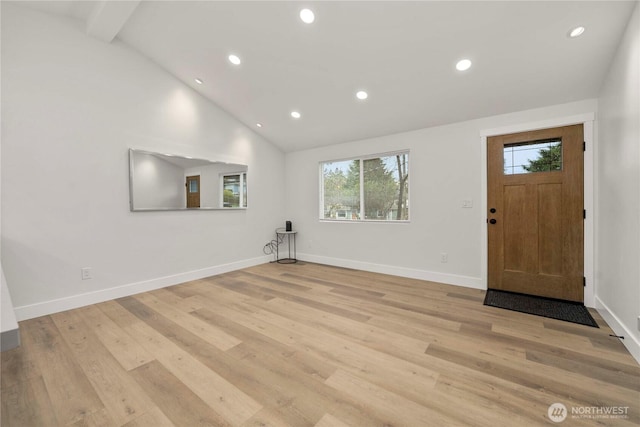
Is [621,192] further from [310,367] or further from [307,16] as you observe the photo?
[307,16]

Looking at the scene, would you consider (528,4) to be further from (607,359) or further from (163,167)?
(163,167)

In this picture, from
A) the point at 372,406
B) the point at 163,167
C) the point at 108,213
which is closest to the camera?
the point at 372,406

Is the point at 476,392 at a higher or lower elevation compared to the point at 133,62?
lower

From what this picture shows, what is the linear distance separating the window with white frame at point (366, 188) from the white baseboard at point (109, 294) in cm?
219

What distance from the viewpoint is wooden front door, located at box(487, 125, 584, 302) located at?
2916 mm

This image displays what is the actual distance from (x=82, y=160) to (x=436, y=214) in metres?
4.49

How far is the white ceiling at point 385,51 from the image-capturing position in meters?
2.20

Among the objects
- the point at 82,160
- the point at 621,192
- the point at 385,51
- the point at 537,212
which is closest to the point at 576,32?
the point at 621,192

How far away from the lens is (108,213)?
3160 mm

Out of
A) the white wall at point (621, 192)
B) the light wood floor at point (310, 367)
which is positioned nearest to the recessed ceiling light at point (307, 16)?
the white wall at point (621, 192)

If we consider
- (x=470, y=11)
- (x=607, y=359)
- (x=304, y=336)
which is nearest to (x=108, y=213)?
(x=304, y=336)

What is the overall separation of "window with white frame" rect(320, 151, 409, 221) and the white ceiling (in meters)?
0.65

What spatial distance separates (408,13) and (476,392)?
2.89 m

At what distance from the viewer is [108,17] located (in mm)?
2727
